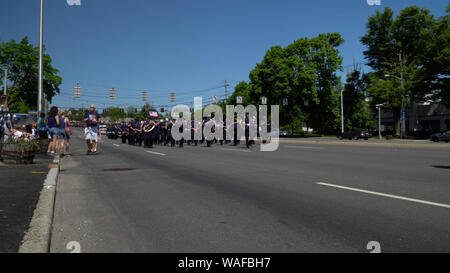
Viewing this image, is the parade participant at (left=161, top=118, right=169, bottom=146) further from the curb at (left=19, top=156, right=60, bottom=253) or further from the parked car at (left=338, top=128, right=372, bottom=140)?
the parked car at (left=338, top=128, right=372, bottom=140)

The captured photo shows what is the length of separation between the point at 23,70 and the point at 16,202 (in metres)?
61.7

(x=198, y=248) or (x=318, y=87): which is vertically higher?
(x=318, y=87)

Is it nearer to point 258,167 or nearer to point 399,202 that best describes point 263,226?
point 399,202

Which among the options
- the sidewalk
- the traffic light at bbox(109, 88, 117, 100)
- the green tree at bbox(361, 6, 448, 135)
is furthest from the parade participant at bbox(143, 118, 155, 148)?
the green tree at bbox(361, 6, 448, 135)

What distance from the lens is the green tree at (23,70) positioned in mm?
56500

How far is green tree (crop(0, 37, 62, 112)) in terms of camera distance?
56500 mm

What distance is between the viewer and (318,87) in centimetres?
5484

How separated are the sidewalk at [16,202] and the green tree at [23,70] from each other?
55.6 metres

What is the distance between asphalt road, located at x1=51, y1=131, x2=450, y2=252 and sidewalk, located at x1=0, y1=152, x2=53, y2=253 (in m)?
0.37

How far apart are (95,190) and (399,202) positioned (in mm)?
5447

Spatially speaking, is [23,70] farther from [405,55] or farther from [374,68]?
[405,55]

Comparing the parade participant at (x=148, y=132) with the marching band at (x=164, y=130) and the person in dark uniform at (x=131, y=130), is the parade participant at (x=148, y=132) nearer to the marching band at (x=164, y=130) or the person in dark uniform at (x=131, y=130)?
the marching band at (x=164, y=130)
